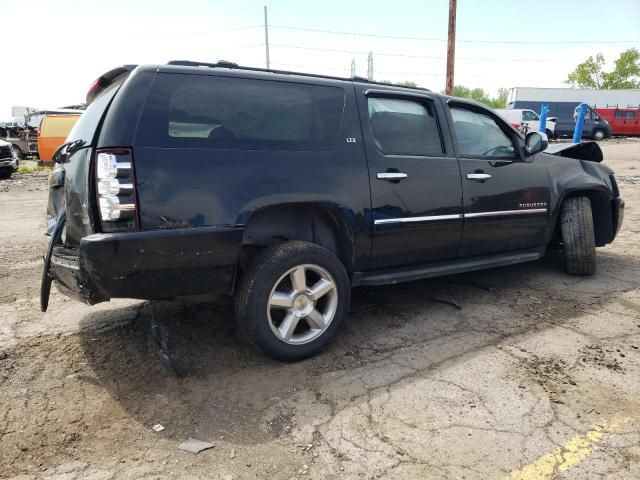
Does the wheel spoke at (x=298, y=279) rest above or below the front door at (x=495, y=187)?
below

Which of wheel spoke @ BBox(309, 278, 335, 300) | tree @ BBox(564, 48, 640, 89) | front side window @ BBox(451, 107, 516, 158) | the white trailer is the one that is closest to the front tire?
wheel spoke @ BBox(309, 278, 335, 300)

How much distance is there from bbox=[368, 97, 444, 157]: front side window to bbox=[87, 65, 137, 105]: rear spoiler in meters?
1.63

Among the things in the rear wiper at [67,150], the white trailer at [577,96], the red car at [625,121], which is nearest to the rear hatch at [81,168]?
the rear wiper at [67,150]

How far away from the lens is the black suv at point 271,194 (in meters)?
2.60

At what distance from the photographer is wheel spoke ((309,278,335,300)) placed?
312cm

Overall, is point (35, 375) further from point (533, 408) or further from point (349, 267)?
point (533, 408)

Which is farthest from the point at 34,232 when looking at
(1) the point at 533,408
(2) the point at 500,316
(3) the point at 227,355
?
(1) the point at 533,408

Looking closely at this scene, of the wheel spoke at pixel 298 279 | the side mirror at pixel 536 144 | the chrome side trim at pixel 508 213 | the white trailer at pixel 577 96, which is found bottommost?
the wheel spoke at pixel 298 279

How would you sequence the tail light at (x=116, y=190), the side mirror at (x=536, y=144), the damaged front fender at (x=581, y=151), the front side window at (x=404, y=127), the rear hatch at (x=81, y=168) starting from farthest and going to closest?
the damaged front fender at (x=581, y=151) < the side mirror at (x=536, y=144) < the front side window at (x=404, y=127) < the rear hatch at (x=81, y=168) < the tail light at (x=116, y=190)

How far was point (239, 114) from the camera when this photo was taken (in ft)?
9.66

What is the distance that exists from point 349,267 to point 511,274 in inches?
94.5

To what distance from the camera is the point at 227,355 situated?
3.20 metres

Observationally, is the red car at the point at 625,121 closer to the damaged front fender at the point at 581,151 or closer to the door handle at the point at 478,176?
the damaged front fender at the point at 581,151

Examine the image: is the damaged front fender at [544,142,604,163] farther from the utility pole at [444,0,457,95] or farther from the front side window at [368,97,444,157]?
the utility pole at [444,0,457,95]
